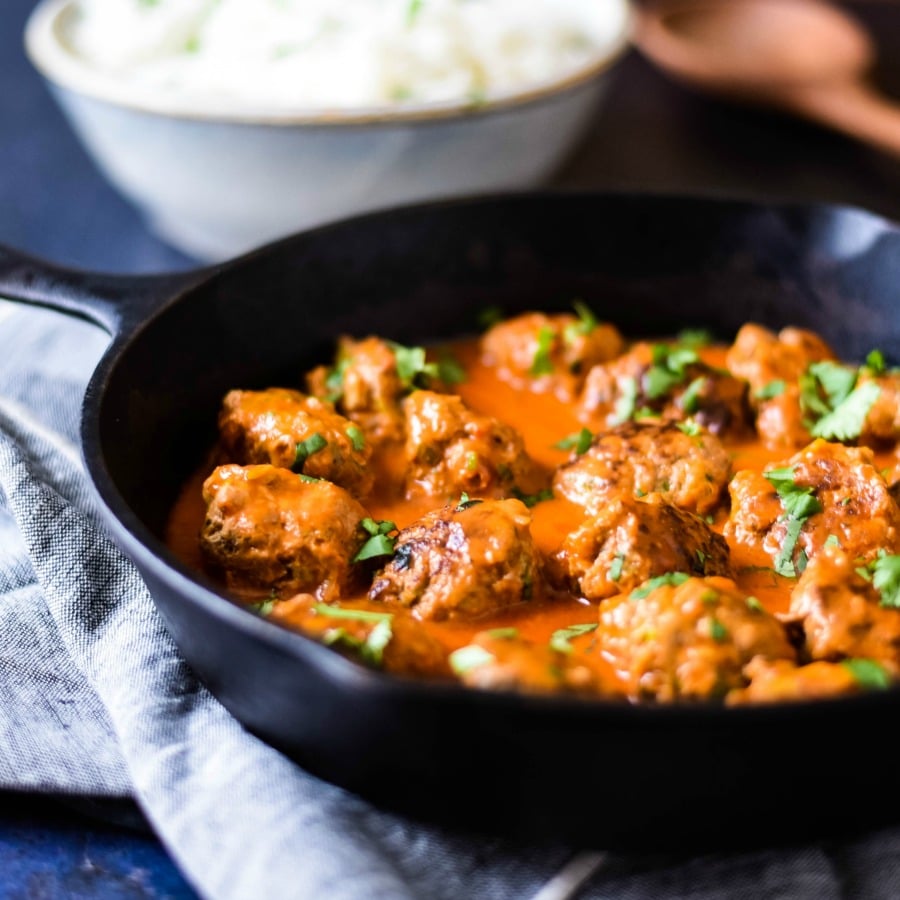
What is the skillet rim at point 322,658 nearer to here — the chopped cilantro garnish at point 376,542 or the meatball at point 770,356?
the chopped cilantro garnish at point 376,542

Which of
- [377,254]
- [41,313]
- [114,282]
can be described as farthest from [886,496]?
[41,313]

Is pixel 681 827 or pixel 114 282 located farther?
pixel 114 282

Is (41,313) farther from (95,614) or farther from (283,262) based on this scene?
(95,614)

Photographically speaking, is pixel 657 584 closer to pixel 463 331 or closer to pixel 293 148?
pixel 463 331

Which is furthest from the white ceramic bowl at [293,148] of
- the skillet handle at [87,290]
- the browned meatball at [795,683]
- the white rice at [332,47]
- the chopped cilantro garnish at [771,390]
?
the browned meatball at [795,683]

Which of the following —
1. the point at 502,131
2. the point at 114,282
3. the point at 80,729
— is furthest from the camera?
the point at 502,131

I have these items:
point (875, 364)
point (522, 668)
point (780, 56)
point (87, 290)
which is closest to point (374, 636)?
point (522, 668)

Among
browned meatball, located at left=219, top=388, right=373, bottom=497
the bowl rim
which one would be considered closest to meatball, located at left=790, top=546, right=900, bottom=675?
browned meatball, located at left=219, top=388, right=373, bottom=497

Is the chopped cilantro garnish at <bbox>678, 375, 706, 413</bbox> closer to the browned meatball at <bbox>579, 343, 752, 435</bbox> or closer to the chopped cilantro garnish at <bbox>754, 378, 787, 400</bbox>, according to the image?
the browned meatball at <bbox>579, 343, 752, 435</bbox>
